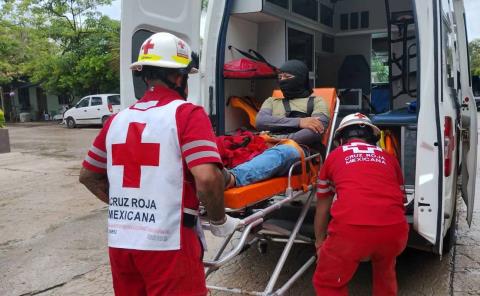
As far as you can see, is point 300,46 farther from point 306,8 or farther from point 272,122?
point 272,122

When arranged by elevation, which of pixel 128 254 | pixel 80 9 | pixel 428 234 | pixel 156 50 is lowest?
pixel 428 234

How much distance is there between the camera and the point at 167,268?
86.9 inches

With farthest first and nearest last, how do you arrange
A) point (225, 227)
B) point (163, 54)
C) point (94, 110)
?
point (94, 110) < point (225, 227) < point (163, 54)

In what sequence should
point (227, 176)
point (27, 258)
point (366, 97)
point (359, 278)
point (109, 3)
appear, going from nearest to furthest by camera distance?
point (227, 176) → point (359, 278) → point (27, 258) → point (366, 97) → point (109, 3)

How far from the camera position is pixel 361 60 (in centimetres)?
805

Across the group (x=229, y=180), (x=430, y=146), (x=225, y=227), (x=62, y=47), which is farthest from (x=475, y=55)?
(x=225, y=227)

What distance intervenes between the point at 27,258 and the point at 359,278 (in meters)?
3.28

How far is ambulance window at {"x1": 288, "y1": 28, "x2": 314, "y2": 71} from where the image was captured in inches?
246

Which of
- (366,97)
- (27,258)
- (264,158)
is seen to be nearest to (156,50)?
(264,158)

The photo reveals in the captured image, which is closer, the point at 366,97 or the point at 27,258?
the point at 27,258

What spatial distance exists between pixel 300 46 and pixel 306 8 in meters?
0.53

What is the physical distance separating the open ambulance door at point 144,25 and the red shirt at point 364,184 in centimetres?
176

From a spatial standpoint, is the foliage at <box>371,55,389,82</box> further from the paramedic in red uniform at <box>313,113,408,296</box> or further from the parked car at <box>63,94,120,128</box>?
the parked car at <box>63,94,120,128</box>

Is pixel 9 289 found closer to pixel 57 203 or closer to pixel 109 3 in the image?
pixel 57 203
